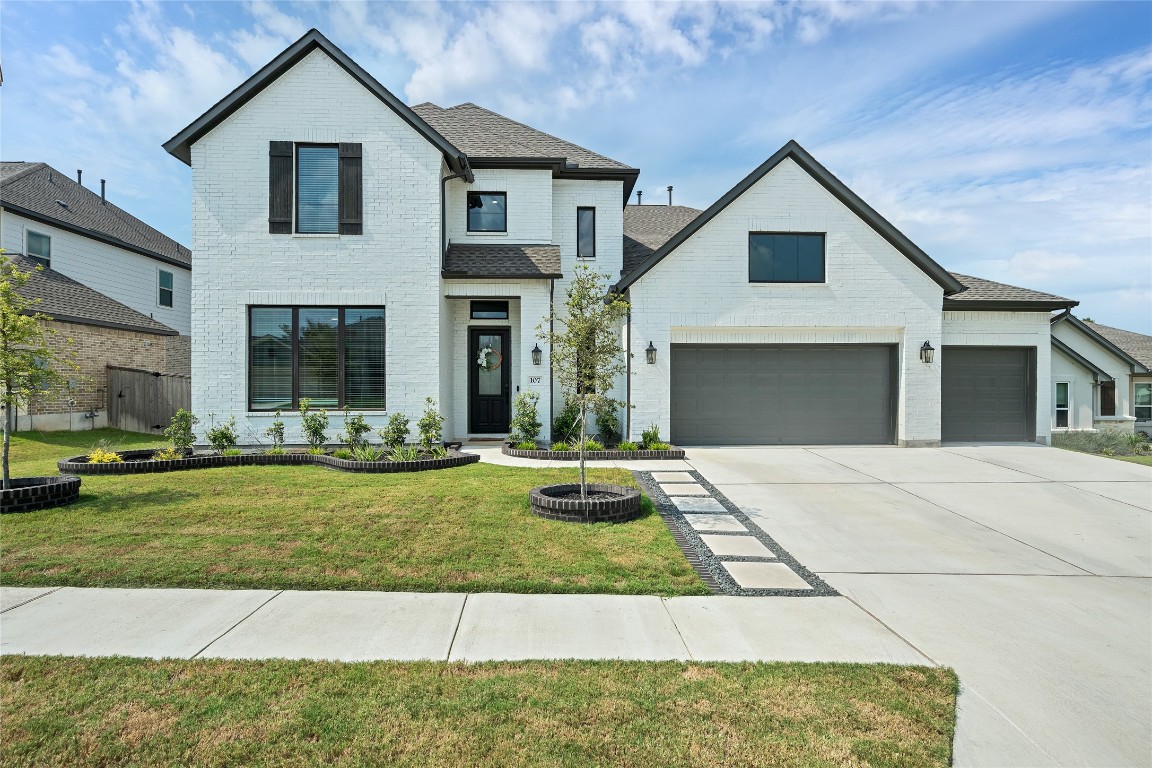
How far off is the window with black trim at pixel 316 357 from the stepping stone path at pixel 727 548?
24.1 feet

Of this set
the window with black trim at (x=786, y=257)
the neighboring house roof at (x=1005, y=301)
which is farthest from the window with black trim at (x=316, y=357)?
the neighboring house roof at (x=1005, y=301)

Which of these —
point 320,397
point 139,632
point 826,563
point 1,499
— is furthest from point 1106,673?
point 320,397

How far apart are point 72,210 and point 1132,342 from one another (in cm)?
4410

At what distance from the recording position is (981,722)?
2.98m

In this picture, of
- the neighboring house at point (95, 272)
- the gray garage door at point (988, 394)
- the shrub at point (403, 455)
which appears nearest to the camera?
the shrub at point (403, 455)

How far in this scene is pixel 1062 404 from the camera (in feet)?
55.9

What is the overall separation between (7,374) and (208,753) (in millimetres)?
7291

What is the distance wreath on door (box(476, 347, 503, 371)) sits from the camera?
14.2 metres

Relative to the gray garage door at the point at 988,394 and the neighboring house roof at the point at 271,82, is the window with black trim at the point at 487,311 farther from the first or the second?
the gray garage door at the point at 988,394

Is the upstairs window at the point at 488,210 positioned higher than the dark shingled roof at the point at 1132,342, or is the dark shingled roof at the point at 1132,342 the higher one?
the upstairs window at the point at 488,210

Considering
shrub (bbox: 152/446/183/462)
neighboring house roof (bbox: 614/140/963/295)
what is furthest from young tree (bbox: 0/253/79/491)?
neighboring house roof (bbox: 614/140/963/295)

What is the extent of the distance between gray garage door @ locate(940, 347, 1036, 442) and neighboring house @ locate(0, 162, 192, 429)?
23825 mm

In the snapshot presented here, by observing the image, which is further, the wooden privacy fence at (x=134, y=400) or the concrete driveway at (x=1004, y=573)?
the wooden privacy fence at (x=134, y=400)

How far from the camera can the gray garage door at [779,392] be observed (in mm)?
13609
